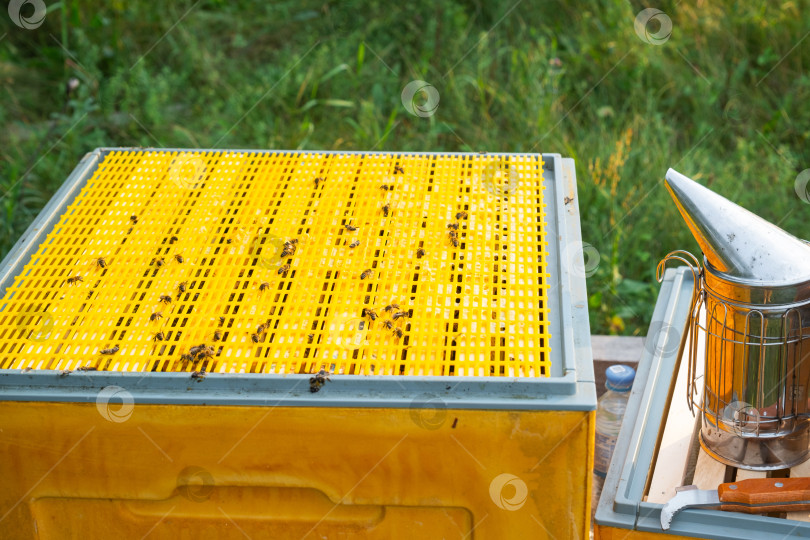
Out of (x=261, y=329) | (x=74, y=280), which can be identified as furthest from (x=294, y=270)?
(x=74, y=280)

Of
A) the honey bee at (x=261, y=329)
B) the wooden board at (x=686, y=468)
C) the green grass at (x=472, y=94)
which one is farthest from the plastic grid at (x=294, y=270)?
the green grass at (x=472, y=94)

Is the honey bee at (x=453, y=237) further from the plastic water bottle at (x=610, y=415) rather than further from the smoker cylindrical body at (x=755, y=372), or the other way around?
the plastic water bottle at (x=610, y=415)

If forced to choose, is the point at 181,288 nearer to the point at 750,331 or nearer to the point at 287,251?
the point at 287,251

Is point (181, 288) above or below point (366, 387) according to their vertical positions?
above

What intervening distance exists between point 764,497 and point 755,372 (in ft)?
0.86

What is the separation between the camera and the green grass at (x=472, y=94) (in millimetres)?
4133

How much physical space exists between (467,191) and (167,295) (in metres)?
0.81

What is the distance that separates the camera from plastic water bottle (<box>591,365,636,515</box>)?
95.6 inches

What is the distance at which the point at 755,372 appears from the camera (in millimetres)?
1641

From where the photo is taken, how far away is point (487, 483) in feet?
4.86

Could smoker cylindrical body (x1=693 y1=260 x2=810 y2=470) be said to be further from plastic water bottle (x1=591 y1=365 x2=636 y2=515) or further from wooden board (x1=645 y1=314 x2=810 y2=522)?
plastic water bottle (x1=591 y1=365 x2=636 y2=515)

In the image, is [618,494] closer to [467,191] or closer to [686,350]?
[686,350]

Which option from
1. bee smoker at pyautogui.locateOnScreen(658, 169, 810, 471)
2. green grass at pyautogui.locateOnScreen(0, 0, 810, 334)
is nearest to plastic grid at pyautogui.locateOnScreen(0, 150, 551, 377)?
bee smoker at pyautogui.locateOnScreen(658, 169, 810, 471)

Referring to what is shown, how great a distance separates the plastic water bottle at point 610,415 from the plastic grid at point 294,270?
2.56 feet
